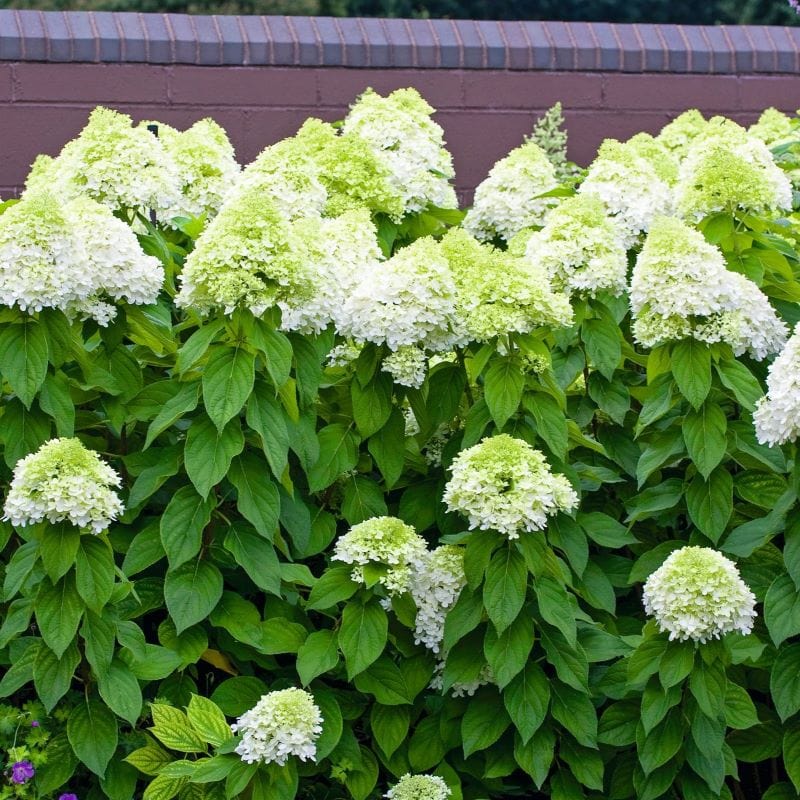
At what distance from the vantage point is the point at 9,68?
612 cm

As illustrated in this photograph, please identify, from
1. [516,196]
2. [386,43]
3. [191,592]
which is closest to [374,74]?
[386,43]

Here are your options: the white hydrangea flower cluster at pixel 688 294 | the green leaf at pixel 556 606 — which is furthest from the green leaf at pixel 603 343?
the green leaf at pixel 556 606

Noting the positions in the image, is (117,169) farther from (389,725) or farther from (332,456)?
(389,725)

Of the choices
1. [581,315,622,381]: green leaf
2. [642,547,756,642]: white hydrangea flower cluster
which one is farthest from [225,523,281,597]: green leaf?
[581,315,622,381]: green leaf

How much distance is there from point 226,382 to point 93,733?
787 mm

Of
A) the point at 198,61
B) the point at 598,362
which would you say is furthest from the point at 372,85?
the point at 598,362

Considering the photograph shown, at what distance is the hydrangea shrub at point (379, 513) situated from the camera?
284cm

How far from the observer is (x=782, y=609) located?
9.46 feet

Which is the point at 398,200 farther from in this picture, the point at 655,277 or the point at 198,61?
the point at 198,61

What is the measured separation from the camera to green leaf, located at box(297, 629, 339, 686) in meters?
2.92

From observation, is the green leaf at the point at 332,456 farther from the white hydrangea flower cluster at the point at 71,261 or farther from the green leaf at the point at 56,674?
the green leaf at the point at 56,674

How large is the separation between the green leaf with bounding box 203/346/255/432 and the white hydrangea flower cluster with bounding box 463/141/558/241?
58.0 inches

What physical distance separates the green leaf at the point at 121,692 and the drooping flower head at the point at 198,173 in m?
1.37

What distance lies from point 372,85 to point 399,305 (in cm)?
370
